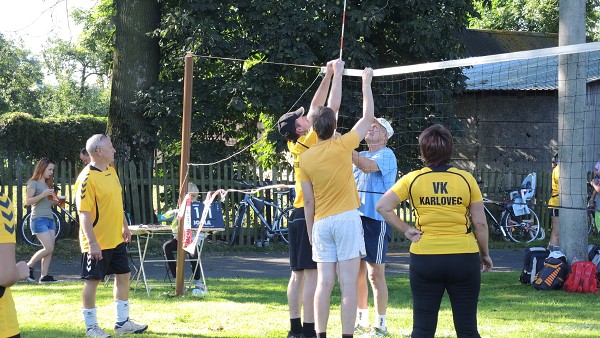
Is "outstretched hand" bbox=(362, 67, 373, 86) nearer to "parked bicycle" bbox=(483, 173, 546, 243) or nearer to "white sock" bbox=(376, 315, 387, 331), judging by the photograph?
"white sock" bbox=(376, 315, 387, 331)

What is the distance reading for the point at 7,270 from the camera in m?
4.14

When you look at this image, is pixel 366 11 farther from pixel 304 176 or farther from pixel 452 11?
pixel 304 176

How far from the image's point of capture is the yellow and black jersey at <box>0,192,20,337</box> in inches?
163

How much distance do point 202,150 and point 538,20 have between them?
76.0ft

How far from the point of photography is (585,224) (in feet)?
35.9

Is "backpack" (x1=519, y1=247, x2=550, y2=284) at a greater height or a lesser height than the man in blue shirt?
lesser

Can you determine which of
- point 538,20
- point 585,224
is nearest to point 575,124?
point 585,224

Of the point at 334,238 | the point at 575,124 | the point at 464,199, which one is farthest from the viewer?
the point at 575,124

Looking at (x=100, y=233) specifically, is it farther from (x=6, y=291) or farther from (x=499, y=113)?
(x=499, y=113)

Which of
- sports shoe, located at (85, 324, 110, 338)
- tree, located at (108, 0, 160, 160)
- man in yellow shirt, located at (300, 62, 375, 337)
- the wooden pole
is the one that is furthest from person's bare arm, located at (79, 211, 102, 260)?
tree, located at (108, 0, 160, 160)

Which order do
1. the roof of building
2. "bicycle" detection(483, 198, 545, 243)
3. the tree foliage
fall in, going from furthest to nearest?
1. the roof of building
2. "bicycle" detection(483, 198, 545, 243)
3. the tree foliage

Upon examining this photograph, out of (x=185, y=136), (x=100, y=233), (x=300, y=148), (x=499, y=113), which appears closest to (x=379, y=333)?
(x=300, y=148)

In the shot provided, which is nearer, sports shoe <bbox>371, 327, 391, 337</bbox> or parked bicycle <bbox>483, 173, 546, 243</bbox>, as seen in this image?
sports shoe <bbox>371, 327, 391, 337</bbox>

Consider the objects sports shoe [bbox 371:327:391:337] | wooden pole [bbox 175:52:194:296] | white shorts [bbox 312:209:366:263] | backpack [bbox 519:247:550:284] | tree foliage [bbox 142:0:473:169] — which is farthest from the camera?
tree foliage [bbox 142:0:473:169]
